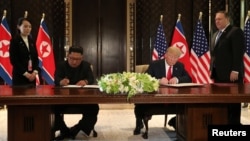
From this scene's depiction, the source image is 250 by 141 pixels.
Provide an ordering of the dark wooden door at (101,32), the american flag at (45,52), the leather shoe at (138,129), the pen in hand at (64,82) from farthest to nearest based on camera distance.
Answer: the dark wooden door at (101,32) → the american flag at (45,52) → the leather shoe at (138,129) → the pen in hand at (64,82)

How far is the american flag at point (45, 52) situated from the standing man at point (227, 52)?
10.3 ft

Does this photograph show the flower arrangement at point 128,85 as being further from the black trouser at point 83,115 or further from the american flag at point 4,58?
the american flag at point 4,58

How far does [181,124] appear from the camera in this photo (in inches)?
142

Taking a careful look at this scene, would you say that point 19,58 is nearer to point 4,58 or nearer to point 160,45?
point 4,58

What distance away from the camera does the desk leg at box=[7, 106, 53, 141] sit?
3.13 meters

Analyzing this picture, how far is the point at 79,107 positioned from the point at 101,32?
353 cm

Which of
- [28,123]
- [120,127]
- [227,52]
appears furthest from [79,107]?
[227,52]

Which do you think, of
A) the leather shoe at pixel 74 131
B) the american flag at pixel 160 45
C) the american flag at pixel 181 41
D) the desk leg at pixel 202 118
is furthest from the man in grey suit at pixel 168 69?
the american flag at pixel 160 45

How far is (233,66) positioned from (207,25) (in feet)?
9.85

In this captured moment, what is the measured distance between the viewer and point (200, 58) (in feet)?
20.6

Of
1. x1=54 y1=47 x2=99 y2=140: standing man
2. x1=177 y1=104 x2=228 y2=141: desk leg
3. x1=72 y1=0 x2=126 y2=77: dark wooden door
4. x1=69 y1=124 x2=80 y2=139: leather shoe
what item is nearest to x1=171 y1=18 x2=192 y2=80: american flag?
x1=72 y1=0 x2=126 y2=77: dark wooden door

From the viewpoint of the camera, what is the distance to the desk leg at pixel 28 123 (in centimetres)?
313

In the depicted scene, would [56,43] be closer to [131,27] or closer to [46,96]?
[131,27]

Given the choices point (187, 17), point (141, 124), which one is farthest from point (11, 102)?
point (187, 17)
